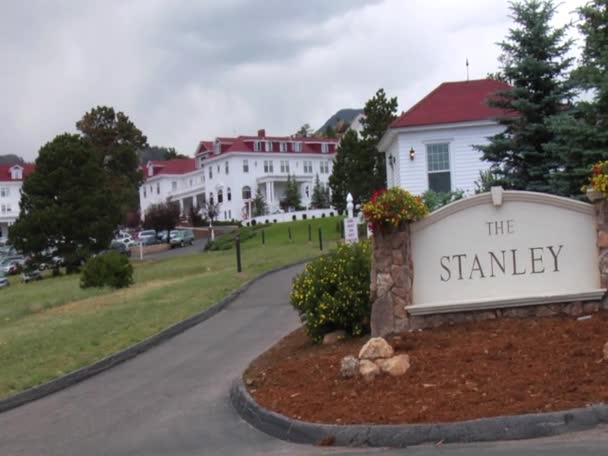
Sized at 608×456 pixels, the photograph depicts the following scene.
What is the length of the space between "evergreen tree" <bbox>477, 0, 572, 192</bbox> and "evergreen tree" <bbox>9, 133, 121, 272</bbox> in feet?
117

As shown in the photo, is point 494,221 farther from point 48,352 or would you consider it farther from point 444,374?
point 48,352

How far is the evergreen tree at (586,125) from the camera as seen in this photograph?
53.6 ft

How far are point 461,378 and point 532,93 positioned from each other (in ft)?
38.7

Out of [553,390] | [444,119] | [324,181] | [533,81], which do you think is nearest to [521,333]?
[553,390]

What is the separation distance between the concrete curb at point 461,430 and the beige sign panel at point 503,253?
338 centimetres

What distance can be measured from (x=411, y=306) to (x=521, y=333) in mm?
1567

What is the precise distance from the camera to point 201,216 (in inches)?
3487

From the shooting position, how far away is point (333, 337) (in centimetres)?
1213

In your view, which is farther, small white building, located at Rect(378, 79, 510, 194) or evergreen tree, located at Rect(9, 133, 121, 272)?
evergreen tree, located at Rect(9, 133, 121, 272)

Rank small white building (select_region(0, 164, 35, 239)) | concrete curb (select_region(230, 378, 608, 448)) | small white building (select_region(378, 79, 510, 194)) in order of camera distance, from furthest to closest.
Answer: small white building (select_region(0, 164, 35, 239)) < small white building (select_region(378, 79, 510, 194)) < concrete curb (select_region(230, 378, 608, 448))

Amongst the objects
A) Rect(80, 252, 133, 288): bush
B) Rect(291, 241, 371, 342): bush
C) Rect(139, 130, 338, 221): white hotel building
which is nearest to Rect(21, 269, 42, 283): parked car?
Rect(80, 252, 133, 288): bush

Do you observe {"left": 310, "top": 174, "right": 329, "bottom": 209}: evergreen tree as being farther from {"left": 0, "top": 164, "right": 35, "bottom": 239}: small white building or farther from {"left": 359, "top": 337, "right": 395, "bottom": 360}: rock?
{"left": 359, "top": 337, "right": 395, "bottom": 360}: rock

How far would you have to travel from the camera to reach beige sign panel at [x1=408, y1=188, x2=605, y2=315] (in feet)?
36.3

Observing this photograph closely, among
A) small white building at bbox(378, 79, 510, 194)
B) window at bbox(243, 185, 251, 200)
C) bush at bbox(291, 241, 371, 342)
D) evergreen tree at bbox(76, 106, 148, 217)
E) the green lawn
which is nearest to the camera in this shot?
bush at bbox(291, 241, 371, 342)
